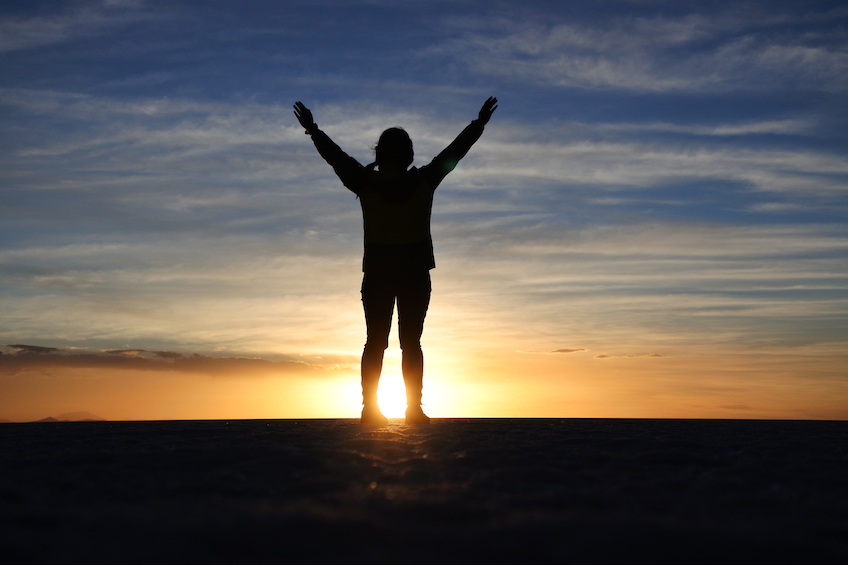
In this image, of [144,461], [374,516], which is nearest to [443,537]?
[374,516]

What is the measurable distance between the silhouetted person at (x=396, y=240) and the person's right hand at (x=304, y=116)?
0.37 metres

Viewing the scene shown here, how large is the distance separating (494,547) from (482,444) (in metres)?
2.60

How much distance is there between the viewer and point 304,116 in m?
7.61

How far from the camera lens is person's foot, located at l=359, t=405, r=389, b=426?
7.13 metres

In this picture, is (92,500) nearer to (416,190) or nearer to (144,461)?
(144,461)

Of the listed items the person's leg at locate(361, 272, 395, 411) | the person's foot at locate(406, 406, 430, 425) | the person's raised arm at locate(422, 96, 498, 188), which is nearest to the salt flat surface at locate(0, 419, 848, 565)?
the person's foot at locate(406, 406, 430, 425)

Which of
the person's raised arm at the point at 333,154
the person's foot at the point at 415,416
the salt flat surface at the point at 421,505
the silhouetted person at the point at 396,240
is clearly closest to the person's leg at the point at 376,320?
the silhouetted person at the point at 396,240

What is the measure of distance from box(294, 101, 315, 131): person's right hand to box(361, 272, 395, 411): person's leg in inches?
78.6

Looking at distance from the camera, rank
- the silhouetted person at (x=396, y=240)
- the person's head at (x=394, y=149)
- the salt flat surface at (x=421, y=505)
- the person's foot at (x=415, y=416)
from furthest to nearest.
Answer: the person's head at (x=394, y=149) → the silhouetted person at (x=396, y=240) → the person's foot at (x=415, y=416) → the salt flat surface at (x=421, y=505)

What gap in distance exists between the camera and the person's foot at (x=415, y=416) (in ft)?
23.1

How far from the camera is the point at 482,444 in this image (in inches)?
180

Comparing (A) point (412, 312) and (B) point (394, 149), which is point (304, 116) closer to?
(B) point (394, 149)

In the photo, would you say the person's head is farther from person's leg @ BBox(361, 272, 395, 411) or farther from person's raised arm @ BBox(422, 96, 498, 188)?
person's leg @ BBox(361, 272, 395, 411)

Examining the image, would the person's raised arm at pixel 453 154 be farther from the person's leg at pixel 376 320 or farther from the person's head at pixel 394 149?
the person's leg at pixel 376 320
